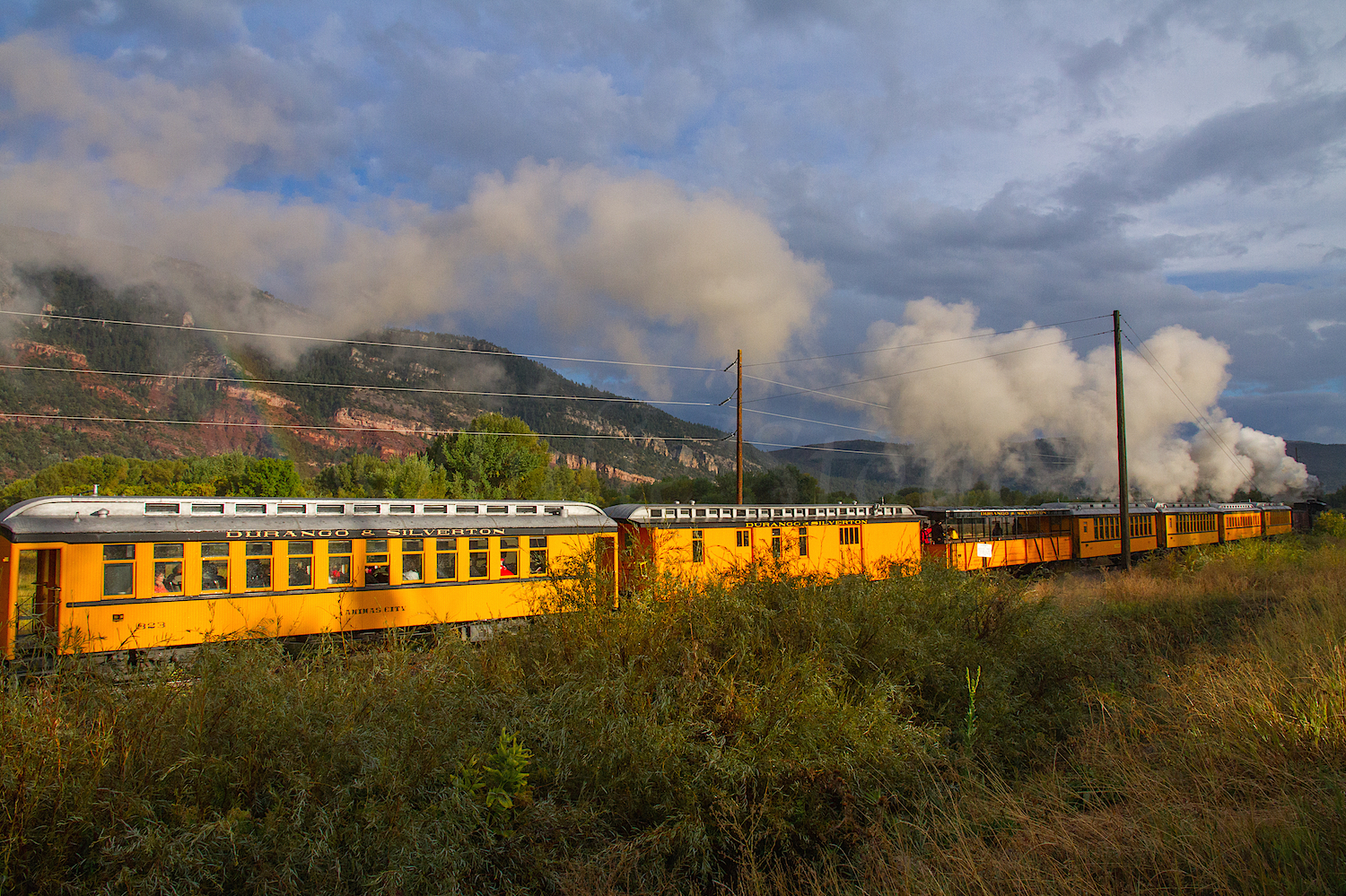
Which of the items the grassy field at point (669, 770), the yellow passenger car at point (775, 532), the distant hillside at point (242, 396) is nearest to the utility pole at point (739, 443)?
the yellow passenger car at point (775, 532)

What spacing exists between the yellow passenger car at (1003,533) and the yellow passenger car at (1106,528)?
44 cm

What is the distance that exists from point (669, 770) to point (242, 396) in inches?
6625

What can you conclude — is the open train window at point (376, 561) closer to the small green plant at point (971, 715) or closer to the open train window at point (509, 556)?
the open train window at point (509, 556)

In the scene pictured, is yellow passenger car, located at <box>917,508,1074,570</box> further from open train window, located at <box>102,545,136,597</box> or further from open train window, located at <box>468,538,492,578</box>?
open train window, located at <box>102,545,136,597</box>

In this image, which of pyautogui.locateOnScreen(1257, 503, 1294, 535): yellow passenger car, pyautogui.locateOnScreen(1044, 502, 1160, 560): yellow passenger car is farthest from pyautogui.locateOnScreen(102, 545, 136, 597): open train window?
pyautogui.locateOnScreen(1257, 503, 1294, 535): yellow passenger car

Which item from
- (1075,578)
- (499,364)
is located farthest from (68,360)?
(1075,578)

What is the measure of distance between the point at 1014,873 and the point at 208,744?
18.9ft

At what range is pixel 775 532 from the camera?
20312 mm

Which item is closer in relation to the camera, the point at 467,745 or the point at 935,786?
the point at 467,745

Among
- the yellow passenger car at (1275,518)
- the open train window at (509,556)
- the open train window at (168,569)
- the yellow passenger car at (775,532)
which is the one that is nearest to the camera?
the open train window at (168,569)

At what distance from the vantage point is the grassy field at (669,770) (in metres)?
4.46

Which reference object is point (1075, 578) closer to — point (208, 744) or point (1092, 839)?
point (1092, 839)

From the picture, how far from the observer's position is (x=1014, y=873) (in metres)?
4.81

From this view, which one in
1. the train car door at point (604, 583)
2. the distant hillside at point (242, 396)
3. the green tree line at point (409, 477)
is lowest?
the train car door at point (604, 583)
